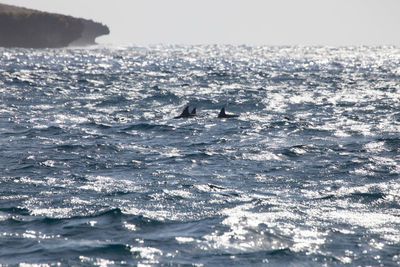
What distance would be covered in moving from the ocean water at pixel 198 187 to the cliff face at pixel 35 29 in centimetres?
10414

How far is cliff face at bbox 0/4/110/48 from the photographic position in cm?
12925

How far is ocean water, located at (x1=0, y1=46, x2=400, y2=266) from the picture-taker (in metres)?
10.4

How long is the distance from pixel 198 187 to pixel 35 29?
12982 centimetres

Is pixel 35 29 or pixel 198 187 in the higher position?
pixel 198 187

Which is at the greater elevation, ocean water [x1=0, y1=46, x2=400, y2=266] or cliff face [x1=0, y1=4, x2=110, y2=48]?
ocean water [x1=0, y1=46, x2=400, y2=266]

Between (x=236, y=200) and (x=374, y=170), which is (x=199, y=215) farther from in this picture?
(x=374, y=170)

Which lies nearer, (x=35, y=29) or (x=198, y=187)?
(x=198, y=187)

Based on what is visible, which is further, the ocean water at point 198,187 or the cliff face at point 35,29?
A: the cliff face at point 35,29

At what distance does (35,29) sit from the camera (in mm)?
136500

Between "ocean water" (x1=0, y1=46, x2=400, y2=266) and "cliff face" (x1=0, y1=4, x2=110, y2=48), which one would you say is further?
"cliff face" (x1=0, y1=4, x2=110, y2=48)

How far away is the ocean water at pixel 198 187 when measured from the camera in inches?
411

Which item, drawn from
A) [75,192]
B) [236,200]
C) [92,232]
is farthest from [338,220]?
[75,192]

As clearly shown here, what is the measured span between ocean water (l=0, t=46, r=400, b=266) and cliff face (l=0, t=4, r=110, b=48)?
10414 centimetres

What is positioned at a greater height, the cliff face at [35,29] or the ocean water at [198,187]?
the ocean water at [198,187]
